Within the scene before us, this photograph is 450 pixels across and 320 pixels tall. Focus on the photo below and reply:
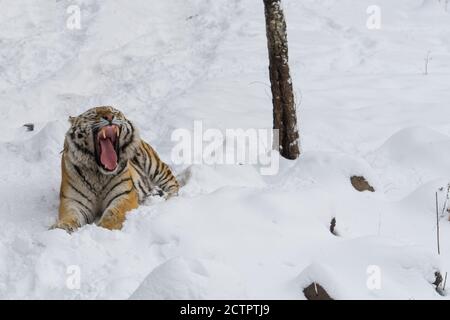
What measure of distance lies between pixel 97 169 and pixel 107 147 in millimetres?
240

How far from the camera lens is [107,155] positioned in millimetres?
6449

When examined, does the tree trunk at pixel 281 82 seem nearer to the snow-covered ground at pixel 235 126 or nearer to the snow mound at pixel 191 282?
the snow-covered ground at pixel 235 126

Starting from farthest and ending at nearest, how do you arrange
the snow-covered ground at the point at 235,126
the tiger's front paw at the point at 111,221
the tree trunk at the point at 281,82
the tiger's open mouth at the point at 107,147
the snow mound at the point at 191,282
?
the tree trunk at the point at 281,82, the tiger's open mouth at the point at 107,147, the tiger's front paw at the point at 111,221, the snow-covered ground at the point at 235,126, the snow mound at the point at 191,282

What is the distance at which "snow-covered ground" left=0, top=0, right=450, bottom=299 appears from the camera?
5.09 meters

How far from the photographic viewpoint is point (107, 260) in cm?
542

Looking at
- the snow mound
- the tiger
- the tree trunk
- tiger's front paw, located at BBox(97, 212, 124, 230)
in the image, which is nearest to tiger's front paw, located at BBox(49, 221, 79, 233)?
the tiger

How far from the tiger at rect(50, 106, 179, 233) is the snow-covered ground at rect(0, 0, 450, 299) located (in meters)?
0.27

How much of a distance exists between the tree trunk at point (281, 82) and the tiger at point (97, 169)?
72.4 inches

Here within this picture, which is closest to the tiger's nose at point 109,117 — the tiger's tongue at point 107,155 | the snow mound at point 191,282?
the tiger's tongue at point 107,155

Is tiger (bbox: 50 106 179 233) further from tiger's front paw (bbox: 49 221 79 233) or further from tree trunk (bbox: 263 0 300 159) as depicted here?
tree trunk (bbox: 263 0 300 159)

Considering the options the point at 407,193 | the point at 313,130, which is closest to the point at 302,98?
the point at 313,130

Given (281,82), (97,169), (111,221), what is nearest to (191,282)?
(111,221)

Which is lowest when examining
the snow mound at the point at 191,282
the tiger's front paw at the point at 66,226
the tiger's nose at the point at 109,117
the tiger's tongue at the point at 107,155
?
the tiger's front paw at the point at 66,226

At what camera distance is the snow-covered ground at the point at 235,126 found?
5094 millimetres
